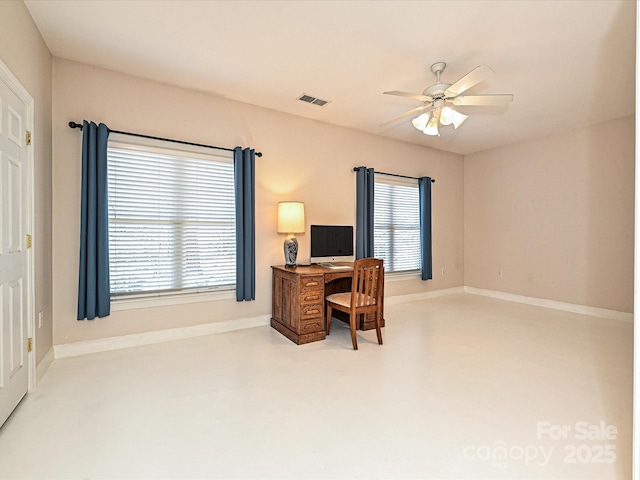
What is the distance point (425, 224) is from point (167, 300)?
4.01 meters

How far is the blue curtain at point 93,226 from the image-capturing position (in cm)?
289

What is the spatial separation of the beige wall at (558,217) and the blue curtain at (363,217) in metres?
2.48

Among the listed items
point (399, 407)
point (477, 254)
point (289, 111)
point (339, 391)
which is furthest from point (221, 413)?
point (477, 254)

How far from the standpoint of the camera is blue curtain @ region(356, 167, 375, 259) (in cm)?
460

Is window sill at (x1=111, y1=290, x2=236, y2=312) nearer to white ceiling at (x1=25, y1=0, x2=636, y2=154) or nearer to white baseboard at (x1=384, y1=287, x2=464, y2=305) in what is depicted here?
white ceiling at (x1=25, y1=0, x2=636, y2=154)

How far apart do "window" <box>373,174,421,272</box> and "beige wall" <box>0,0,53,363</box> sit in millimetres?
3841

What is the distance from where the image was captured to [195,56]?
2848mm

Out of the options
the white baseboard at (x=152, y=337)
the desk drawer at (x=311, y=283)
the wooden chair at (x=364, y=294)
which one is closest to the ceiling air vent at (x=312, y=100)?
the wooden chair at (x=364, y=294)

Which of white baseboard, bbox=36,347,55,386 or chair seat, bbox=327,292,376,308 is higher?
chair seat, bbox=327,292,376,308

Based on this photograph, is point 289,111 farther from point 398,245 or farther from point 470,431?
point 470,431

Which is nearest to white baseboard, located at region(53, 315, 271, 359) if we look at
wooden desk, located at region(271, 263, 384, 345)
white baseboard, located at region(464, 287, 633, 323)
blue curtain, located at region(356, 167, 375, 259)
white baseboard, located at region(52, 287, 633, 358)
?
white baseboard, located at region(52, 287, 633, 358)

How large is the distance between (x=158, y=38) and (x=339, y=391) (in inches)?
121

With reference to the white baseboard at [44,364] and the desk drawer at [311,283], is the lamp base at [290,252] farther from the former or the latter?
the white baseboard at [44,364]

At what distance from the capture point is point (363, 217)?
4.60 metres
